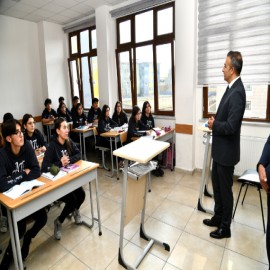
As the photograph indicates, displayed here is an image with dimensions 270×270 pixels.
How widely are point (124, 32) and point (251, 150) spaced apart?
3659mm

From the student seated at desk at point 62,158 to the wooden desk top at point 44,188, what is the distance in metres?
0.24

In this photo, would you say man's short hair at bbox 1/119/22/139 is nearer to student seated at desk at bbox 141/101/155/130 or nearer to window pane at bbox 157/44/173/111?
student seated at desk at bbox 141/101/155/130

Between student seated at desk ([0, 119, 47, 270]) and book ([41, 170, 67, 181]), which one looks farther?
book ([41, 170, 67, 181])

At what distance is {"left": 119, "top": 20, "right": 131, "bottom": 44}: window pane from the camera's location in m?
4.74

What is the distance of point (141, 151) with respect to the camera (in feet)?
5.08

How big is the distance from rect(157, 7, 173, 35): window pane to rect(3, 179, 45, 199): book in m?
3.68

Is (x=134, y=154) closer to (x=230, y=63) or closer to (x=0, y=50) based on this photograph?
(x=230, y=63)

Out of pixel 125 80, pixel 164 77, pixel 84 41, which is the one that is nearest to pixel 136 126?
pixel 164 77

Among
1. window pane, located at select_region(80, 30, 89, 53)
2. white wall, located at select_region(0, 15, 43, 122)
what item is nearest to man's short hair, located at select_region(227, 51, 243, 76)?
window pane, located at select_region(80, 30, 89, 53)

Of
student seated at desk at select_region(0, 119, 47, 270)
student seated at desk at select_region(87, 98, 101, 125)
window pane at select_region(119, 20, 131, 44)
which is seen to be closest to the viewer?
student seated at desk at select_region(0, 119, 47, 270)

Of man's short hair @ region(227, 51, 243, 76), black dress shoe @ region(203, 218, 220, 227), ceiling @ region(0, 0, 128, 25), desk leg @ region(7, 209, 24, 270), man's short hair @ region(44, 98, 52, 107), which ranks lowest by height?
black dress shoe @ region(203, 218, 220, 227)

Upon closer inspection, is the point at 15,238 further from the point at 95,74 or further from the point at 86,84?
the point at 86,84

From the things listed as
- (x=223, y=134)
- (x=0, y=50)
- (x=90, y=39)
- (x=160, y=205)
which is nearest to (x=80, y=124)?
(x=90, y=39)

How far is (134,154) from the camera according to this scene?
→ 150 cm
